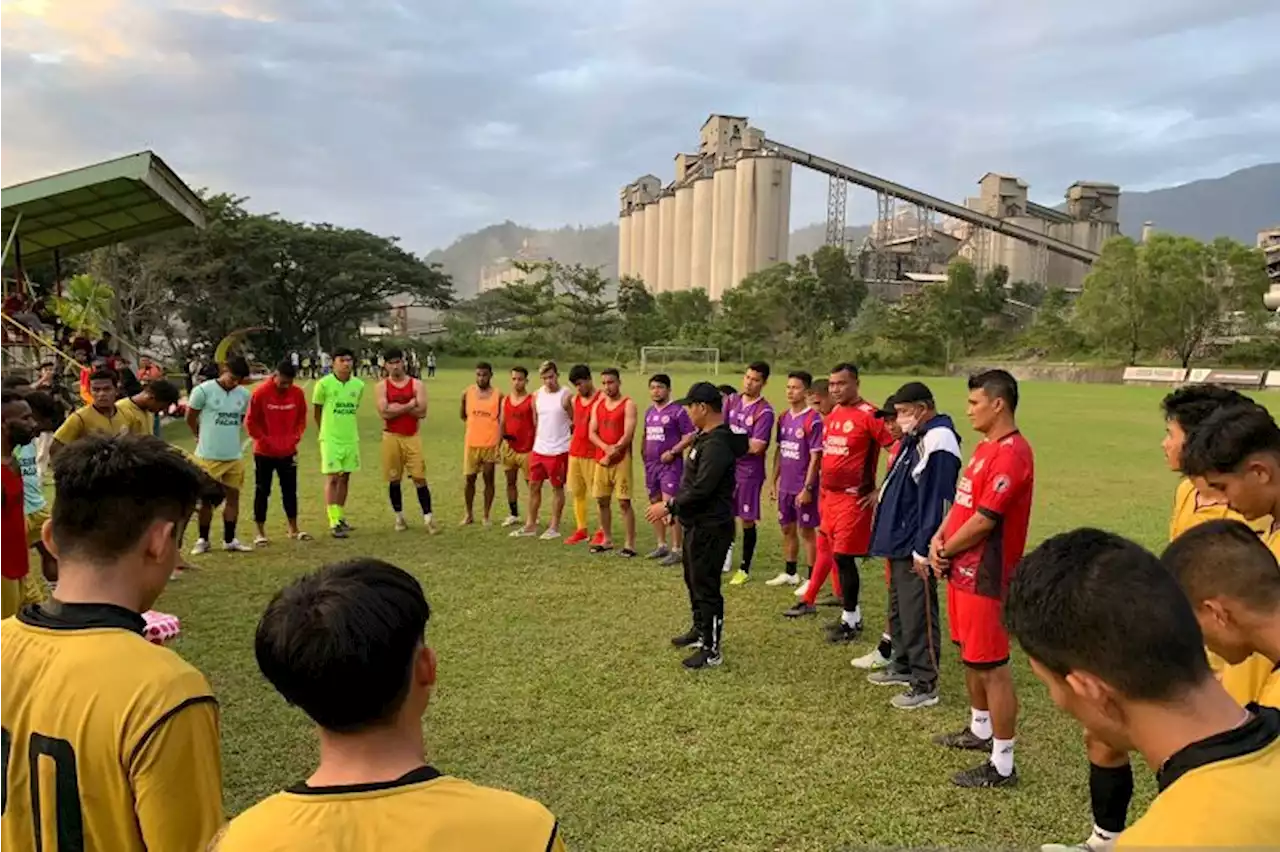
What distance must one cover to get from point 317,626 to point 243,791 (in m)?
3.27

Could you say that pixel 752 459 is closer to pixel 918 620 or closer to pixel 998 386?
pixel 918 620

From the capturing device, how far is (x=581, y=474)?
9.27 m

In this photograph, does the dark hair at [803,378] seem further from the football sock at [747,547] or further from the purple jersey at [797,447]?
the football sock at [747,547]

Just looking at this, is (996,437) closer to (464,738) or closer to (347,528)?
(464,738)

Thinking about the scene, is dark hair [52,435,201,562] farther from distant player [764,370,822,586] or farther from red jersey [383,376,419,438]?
red jersey [383,376,419,438]

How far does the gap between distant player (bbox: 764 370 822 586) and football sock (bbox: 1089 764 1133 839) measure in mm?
4014

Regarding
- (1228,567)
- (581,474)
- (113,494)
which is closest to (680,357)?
(581,474)

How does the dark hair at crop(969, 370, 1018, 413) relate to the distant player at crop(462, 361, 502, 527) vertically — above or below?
above

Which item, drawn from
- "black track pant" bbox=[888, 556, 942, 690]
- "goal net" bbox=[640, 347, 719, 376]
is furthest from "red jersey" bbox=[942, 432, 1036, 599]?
"goal net" bbox=[640, 347, 719, 376]

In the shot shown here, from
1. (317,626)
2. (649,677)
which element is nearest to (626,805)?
(649,677)

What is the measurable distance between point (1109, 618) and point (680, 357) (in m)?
58.8

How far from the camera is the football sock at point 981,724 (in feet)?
14.9

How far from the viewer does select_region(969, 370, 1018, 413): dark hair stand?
14.2 ft

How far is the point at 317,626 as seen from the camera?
55.2 inches
